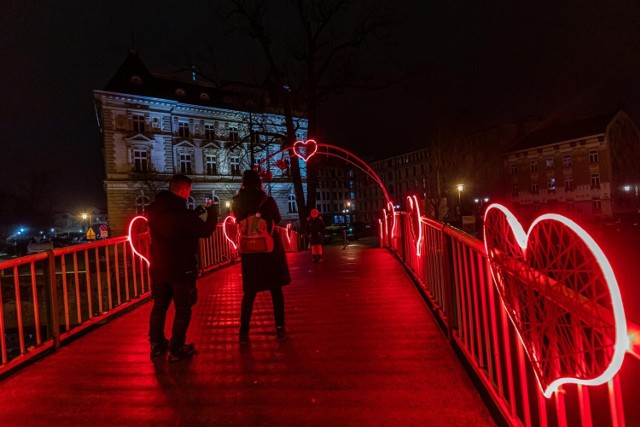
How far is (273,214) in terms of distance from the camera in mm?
4375

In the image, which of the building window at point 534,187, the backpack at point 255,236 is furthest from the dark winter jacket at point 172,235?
the building window at point 534,187

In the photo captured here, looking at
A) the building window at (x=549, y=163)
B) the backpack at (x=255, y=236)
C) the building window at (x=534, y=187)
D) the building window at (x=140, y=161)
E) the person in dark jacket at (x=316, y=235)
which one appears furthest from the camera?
the building window at (x=534, y=187)

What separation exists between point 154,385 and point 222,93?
172 feet

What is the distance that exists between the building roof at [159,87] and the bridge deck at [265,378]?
3561 cm

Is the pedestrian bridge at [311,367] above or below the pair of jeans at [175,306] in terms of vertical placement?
below

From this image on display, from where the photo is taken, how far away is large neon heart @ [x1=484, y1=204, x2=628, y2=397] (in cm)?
130

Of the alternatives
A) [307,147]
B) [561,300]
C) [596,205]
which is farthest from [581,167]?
[561,300]

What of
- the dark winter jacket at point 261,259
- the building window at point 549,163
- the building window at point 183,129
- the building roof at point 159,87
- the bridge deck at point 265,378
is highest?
the building roof at point 159,87

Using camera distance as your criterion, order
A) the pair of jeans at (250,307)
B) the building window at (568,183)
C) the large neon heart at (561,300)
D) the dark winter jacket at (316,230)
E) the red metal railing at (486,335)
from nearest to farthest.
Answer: the large neon heart at (561,300) < the red metal railing at (486,335) < the pair of jeans at (250,307) < the dark winter jacket at (316,230) < the building window at (568,183)

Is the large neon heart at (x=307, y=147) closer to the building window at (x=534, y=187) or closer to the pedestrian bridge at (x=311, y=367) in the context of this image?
the pedestrian bridge at (x=311, y=367)

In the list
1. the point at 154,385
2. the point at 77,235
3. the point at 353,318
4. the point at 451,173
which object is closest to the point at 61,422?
the point at 154,385

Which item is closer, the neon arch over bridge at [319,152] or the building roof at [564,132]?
the neon arch over bridge at [319,152]

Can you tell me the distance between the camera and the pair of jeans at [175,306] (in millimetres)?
3738

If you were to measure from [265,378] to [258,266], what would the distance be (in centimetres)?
116
